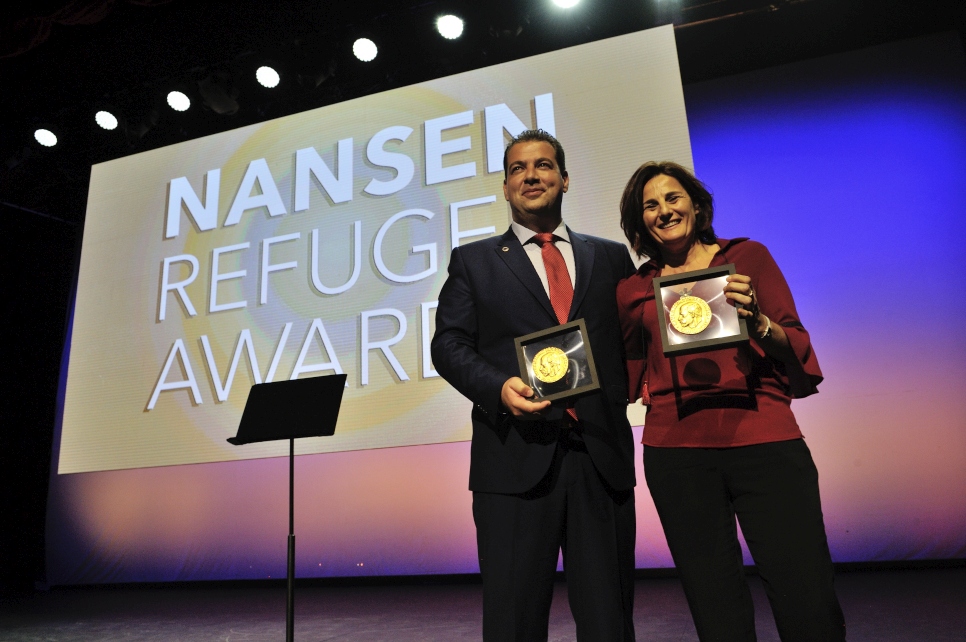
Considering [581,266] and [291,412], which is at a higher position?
[581,266]

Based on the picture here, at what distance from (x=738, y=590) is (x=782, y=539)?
12 cm

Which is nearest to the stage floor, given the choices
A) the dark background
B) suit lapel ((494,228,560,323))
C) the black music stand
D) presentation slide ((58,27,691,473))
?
the black music stand

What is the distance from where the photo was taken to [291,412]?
253cm

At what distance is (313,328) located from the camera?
3.56 meters

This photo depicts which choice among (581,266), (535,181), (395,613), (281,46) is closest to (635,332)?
(581,266)

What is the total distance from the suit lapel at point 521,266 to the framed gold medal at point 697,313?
27cm

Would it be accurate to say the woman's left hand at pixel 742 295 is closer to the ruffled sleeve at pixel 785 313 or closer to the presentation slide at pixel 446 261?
the ruffled sleeve at pixel 785 313

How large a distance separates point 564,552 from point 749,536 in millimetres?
351

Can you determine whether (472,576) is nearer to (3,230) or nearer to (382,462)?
(382,462)

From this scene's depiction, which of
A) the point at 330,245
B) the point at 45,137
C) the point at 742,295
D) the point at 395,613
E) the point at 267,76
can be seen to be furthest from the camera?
the point at 45,137

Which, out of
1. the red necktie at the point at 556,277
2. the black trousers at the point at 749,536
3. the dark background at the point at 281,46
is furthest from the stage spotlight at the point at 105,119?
the black trousers at the point at 749,536

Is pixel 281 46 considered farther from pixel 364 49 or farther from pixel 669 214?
pixel 669 214

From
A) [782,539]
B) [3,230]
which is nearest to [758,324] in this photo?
[782,539]

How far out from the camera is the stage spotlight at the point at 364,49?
409 cm
